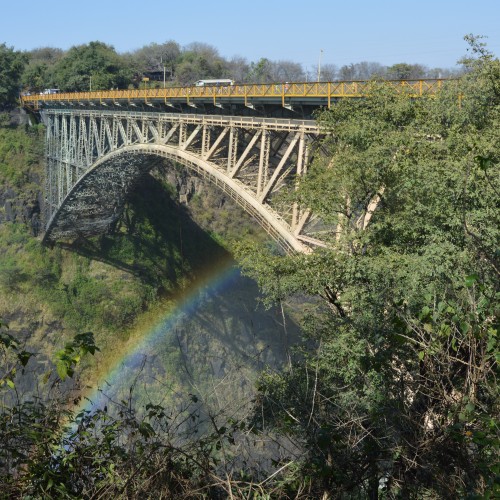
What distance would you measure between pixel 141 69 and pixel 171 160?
37.5 metres

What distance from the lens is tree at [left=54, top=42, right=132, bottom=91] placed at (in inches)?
1801

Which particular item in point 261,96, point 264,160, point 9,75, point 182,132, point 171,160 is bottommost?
point 171,160

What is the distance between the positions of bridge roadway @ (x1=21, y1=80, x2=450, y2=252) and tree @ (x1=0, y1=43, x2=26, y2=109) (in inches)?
113

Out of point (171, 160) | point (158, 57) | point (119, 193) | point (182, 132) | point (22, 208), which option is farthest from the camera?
point (158, 57)

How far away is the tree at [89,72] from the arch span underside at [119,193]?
39.8 feet

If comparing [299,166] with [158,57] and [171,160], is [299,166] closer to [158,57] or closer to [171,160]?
[171,160]

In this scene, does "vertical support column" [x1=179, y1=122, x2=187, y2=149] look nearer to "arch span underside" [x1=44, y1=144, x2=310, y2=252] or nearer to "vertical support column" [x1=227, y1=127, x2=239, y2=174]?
"arch span underside" [x1=44, y1=144, x2=310, y2=252]

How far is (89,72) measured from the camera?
46.6 metres

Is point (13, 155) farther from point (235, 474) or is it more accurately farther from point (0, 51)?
point (235, 474)

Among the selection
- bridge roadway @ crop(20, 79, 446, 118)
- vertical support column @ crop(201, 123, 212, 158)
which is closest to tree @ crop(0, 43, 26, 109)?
bridge roadway @ crop(20, 79, 446, 118)

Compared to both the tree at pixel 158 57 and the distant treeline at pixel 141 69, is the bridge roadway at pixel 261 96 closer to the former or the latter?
the distant treeline at pixel 141 69

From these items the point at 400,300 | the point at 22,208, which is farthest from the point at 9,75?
the point at 400,300

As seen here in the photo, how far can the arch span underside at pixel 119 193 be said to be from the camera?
1670 cm

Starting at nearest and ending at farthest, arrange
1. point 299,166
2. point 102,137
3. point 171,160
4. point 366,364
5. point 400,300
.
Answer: point 366,364
point 400,300
point 299,166
point 171,160
point 102,137
